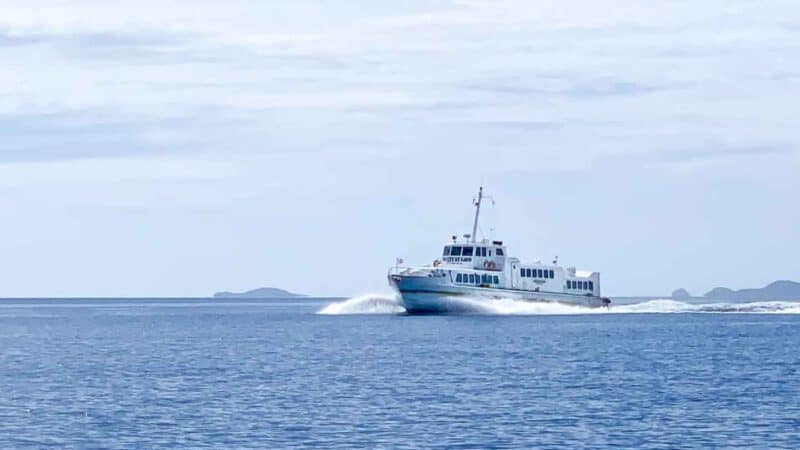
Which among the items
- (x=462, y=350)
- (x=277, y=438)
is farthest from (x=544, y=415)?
(x=462, y=350)

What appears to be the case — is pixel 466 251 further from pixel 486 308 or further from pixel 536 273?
pixel 536 273

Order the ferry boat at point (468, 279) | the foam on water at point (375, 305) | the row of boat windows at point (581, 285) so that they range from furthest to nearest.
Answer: the foam on water at point (375, 305)
the row of boat windows at point (581, 285)
the ferry boat at point (468, 279)

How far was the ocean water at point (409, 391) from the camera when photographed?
50.1m

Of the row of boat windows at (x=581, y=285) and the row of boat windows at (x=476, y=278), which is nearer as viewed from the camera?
the row of boat windows at (x=476, y=278)

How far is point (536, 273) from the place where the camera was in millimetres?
147250

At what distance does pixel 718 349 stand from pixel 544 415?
4751 centimetres

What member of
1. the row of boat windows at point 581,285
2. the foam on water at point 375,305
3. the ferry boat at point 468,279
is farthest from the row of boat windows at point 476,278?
the foam on water at point 375,305

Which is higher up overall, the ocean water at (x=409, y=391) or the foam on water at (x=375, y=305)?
the foam on water at (x=375, y=305)

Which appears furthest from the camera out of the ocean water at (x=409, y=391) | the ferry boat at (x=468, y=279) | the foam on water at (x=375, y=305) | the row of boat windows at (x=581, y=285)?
the foam on water at (x=375, y=305)

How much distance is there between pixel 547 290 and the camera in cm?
15038

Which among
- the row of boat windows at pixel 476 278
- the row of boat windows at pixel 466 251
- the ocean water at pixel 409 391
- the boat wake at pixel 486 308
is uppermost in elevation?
the row of boat windows at pixel 466 251

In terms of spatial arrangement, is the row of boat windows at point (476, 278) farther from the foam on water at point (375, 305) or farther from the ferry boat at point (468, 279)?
the foam on water at point (375, 305)

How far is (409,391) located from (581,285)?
93.5 m

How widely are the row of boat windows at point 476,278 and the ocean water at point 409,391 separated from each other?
15.5 metres
